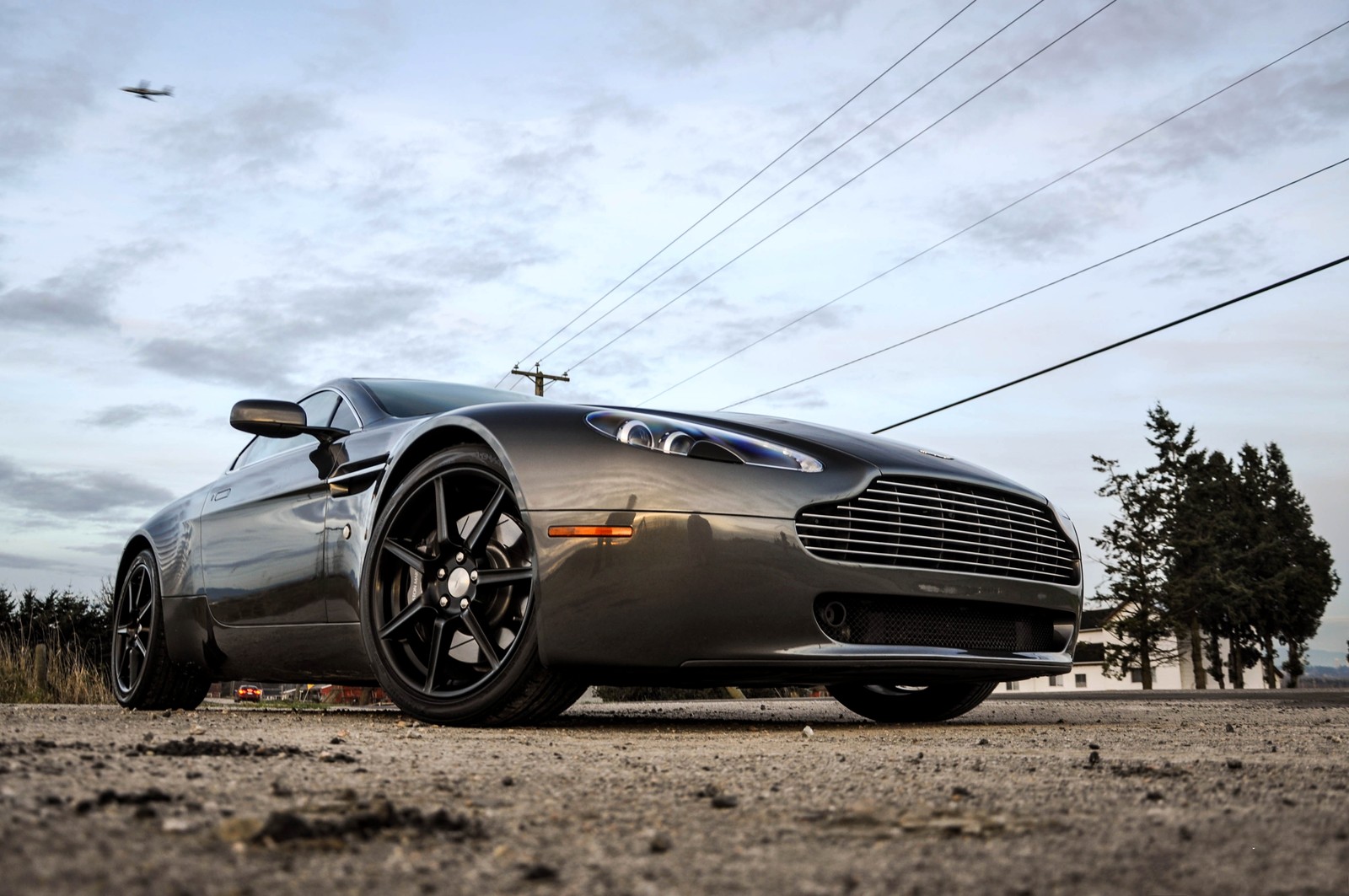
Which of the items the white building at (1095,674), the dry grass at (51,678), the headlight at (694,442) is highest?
the headlight at (694,442)

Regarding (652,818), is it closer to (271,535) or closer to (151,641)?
(271,535)

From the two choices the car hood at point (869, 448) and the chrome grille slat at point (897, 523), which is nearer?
the chrome grille slat at point (897, 523)

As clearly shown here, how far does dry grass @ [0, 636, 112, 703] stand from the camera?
9.41 meters

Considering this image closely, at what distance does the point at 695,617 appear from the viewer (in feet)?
11.6

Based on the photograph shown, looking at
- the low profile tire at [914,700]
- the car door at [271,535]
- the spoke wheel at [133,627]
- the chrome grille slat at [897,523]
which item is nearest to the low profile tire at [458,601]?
the car door at [271,535]

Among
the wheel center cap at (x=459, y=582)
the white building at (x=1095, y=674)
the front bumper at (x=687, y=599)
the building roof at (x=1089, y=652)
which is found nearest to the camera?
the front bumper at (x=687, y=599)

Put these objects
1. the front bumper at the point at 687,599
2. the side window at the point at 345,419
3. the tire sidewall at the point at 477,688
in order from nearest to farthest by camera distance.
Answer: the front bumper at the point at 687,599, the tire sidewall at the point at 477,688, the side window at the point at 345,419

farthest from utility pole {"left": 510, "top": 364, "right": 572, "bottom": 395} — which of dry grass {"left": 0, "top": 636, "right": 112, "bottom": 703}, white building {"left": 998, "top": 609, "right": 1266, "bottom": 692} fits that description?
white building {"left": 998, "top": 609, "right": 1266, "bottom": 692}

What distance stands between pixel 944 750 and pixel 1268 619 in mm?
61255

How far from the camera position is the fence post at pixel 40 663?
9.60 m

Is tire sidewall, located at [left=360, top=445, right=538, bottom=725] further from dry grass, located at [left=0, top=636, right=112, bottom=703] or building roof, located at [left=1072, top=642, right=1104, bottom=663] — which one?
building roof, located at [left=1072, top=642, right=1104, bottom=663]

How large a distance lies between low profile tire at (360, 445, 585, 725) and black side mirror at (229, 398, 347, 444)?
85cm

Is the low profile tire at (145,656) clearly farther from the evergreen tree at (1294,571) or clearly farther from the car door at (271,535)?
the evergreen tree at (1294,571)

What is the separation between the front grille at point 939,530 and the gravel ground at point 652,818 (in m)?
0.81
